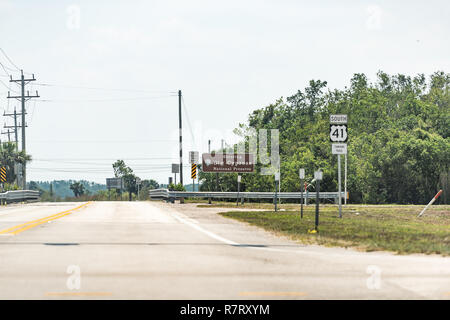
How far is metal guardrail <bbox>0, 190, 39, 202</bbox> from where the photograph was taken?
48.7 meters

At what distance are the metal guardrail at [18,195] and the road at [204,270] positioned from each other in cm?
3639

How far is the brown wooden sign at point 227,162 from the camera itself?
58.9 metres

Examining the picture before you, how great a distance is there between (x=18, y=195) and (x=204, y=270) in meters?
45.4

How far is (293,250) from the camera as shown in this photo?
12297mm

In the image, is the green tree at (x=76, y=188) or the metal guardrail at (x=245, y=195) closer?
the metal guardrail at (x=245, y=195)

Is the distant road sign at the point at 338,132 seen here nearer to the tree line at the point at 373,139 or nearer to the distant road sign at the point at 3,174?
the tree line at the point at 373,139

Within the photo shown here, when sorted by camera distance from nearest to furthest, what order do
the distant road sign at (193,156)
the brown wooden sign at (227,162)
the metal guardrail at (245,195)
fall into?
1. the metal guardrail at (245,195)
2. the brown wooden sign at (227,162)
3. the distant road sign at (193,156)

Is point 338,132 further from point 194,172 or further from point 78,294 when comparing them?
point 194,172

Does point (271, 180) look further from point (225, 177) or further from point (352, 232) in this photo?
point (352, 232)

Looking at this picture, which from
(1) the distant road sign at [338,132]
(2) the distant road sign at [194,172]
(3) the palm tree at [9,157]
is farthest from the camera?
(3) the palm tree at [9,157]

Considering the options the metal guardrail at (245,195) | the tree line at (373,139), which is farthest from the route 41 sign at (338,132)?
the tree line at (373,139)

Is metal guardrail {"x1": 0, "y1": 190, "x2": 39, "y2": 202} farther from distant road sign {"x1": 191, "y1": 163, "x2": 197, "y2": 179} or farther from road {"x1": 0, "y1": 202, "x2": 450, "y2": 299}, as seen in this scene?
road {"x1": 0, "y1": 202, "x2": 450, "y2": 299}

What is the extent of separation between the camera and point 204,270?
912cm
